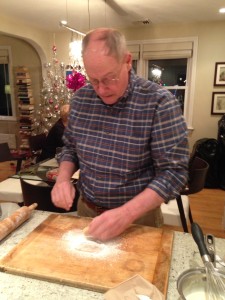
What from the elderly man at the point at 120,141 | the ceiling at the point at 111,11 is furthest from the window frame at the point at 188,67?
the elderly man at the point at 120,141

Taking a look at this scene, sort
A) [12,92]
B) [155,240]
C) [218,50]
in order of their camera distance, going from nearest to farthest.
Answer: [155,240] < [218,50] < [12,92]

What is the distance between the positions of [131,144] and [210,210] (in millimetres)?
2546

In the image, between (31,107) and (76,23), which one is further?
(31,107)

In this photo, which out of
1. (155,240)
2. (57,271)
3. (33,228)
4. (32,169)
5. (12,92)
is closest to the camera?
(57,271)

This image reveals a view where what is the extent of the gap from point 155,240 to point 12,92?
5071 millimetres

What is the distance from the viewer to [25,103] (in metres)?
4.94

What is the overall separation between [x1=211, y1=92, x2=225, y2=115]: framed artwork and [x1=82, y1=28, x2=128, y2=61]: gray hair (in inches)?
139

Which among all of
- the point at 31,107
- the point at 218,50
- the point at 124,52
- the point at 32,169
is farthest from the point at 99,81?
the point at 31,107

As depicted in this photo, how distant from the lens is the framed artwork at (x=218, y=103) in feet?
13.3

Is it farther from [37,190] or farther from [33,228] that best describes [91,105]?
[37,190]

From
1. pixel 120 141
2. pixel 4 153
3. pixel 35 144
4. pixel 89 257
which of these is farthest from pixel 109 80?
pixel 35 144

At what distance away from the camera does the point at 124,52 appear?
0.89 meters

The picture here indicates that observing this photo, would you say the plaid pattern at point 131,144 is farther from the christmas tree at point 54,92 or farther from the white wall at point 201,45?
the white wall at point 201,45

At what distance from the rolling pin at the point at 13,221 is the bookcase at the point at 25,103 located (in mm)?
3985
